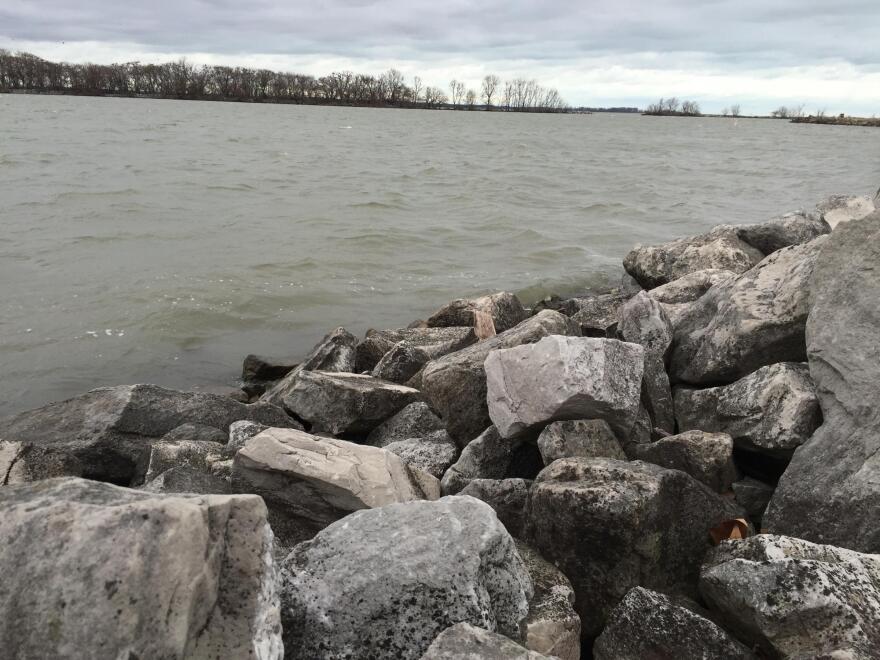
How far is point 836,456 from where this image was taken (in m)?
3.16

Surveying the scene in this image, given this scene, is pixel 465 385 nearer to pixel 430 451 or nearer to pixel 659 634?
pixel 430 451

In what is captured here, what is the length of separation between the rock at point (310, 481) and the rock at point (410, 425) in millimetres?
1214

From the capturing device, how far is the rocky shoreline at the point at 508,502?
1800 mm

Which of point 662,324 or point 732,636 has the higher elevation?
point 662,324

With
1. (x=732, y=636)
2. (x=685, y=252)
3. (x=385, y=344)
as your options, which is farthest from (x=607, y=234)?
(x=732, y=636)

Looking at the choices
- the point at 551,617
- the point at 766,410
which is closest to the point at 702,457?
the point at 766,410

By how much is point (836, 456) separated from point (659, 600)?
1.31m

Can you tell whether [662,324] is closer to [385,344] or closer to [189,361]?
[385,344]

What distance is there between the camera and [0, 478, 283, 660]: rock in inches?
65.5

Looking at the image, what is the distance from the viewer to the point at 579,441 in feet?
11.2

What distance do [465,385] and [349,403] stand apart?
860 millimetres

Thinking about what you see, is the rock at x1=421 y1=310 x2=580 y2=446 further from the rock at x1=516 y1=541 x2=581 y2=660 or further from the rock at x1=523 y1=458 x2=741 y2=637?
the rock at x1=516 y1=541 x2=581 y2=660

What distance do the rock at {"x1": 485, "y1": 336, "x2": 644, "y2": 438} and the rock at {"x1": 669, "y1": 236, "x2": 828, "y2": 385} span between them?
832 mm

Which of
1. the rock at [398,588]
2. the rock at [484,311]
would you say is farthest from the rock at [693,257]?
the rock at [398,588]
